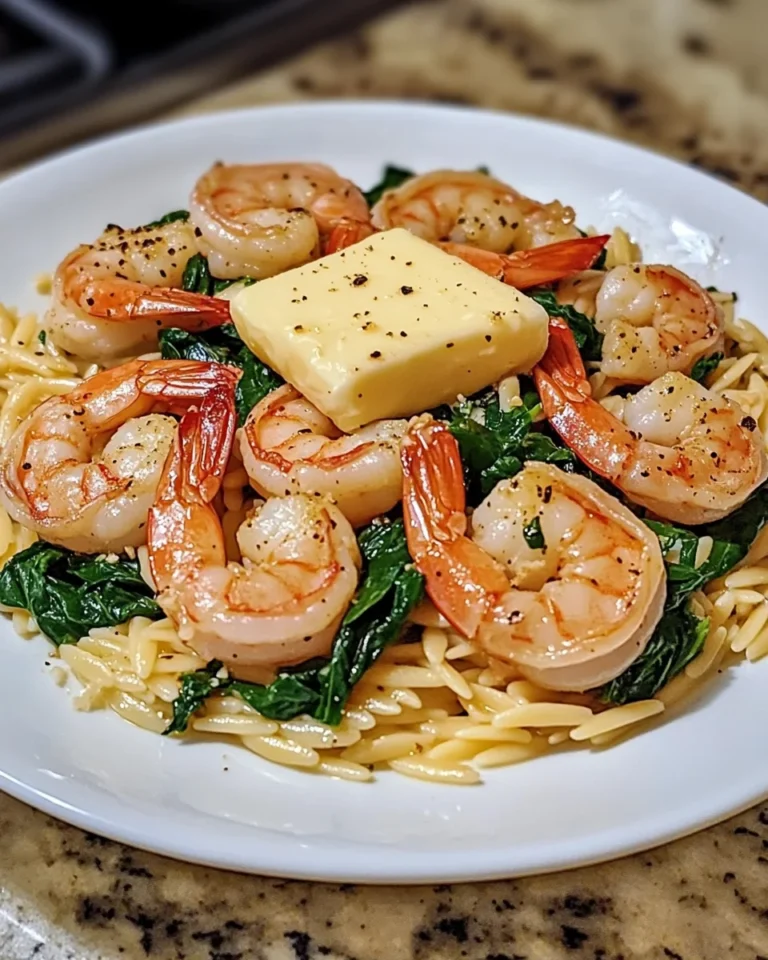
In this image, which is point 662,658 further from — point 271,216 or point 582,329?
point 271,216

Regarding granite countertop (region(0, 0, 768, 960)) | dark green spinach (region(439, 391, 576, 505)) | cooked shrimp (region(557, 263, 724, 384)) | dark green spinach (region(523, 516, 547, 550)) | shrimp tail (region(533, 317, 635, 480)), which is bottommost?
granite countertop (region(0, 0, 768, 960))

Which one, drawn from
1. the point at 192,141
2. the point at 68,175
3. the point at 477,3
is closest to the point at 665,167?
the point at 192,141

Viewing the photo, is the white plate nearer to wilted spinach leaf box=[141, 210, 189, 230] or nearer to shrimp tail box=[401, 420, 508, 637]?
shrimp tail box=[401, 420, 508, 637]

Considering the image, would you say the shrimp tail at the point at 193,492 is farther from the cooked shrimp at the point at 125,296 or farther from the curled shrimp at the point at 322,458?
the cooked shrimp at the point at 125,296

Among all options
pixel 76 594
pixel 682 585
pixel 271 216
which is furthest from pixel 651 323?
pixel 76 594

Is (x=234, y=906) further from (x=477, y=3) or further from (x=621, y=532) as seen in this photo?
(x=477, y=3)

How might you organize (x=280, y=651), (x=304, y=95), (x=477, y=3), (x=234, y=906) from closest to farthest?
(x=234, y=906) → (x=280, y=651) → (x=304, y=95) → (x=477, y=3)

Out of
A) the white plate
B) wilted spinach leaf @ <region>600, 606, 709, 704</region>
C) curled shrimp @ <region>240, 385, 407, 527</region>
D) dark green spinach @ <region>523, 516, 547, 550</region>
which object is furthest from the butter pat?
the white plate
